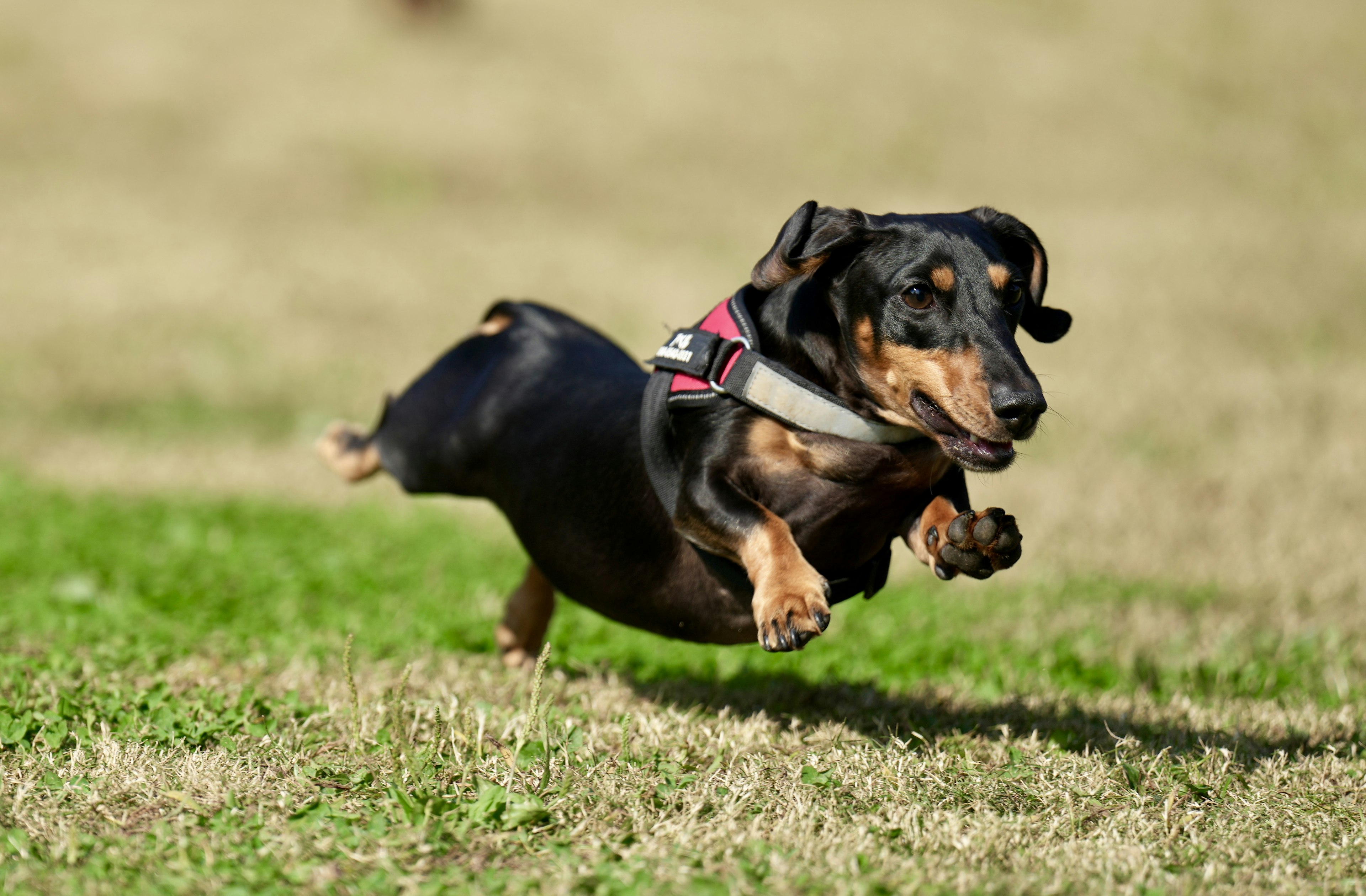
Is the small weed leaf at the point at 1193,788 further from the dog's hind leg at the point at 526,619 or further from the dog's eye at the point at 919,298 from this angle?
the dog's hind leg at the point at 526,619

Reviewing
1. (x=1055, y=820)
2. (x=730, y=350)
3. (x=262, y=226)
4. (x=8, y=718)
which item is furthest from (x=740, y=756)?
(x=262, y=226)

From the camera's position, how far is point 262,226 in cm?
1666

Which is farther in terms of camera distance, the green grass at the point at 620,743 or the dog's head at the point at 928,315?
the dog's head at the point at 928,315

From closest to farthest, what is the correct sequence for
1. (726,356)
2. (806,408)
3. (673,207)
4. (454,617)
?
(806,408) < (726,356) < (454,617) < (673,207)

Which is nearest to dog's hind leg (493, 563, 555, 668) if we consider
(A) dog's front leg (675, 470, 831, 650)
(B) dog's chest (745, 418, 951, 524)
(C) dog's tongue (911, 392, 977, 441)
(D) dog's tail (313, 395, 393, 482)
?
(D) dog's tail (313, 395, 393, 482)

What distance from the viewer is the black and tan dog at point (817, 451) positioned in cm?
302

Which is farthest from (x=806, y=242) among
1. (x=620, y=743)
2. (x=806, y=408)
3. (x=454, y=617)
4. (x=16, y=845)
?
(x=454, y=617)

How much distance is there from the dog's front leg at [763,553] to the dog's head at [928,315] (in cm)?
40

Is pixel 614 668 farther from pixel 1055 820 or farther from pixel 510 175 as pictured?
pixel 510 175

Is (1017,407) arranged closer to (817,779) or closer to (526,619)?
(817,779)

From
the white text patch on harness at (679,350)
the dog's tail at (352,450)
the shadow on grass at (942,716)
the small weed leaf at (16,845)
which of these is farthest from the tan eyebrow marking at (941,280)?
the dog's tail at (352,450)

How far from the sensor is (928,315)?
308 centimetres

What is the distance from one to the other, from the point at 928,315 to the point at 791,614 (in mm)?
764

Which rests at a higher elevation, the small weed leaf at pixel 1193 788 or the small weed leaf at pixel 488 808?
the small weed leaf at pixel 1193 788
